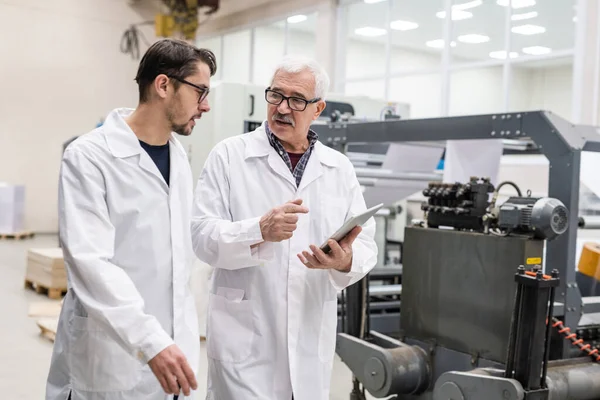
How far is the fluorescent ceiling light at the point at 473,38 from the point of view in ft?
28.4

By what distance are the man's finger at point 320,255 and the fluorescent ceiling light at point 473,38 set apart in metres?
7.44

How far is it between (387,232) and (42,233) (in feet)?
25.8

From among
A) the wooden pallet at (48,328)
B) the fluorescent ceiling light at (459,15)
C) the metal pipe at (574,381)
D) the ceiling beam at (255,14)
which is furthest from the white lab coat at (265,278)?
the ceiling beam at (255,14)

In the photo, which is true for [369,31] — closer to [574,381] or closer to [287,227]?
[574,381]

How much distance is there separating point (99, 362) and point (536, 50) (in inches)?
288

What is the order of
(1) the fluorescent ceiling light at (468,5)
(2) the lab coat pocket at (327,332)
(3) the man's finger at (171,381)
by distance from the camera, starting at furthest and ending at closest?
(1) the fluorescent ceiling light at (468,5) < (2) the lab coat pocket at (327,332) < (3) the man's finger at (171,381)

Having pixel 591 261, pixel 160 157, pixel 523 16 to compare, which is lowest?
pixel 591 261

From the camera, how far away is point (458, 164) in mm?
3906

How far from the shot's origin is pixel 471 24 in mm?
8758

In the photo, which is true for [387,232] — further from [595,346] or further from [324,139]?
[595,346]

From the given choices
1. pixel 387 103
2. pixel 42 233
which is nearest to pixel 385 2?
pixel 387 103

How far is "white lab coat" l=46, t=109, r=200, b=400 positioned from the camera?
Result: 1522 millimetres

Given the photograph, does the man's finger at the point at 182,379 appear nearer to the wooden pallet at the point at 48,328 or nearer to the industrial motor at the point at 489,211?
the industrial motor at the point at 489,211

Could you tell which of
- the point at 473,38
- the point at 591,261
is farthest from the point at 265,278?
the point at 473,38
